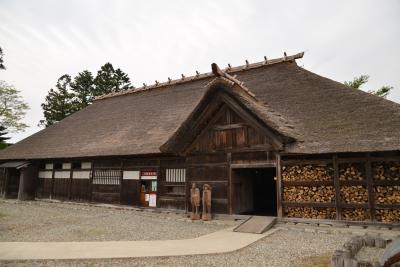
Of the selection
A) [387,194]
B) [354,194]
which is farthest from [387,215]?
[354,194]

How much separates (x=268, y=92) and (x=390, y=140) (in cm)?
643

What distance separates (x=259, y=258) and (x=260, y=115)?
17.1ft

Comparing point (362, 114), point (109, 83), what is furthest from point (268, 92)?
point (109, 83)

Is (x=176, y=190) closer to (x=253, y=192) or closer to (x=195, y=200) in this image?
(x=195, y=200)

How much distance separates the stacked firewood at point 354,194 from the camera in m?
8.68

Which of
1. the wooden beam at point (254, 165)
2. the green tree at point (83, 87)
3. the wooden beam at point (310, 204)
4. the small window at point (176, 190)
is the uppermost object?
the green tree at point (83, 87)

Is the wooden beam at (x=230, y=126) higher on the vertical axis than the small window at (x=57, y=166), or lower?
higher

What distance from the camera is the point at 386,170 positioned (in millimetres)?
8516

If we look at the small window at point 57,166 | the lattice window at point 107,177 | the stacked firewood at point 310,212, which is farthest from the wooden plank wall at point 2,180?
the stacked firewood at point 310,212

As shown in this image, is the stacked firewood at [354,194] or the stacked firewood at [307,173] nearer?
the stacked firewood at [354,194]

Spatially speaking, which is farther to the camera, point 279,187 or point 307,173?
point 279,187

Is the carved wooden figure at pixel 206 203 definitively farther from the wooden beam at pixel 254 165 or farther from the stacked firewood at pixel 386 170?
the stacked firewood at pixel 386 170

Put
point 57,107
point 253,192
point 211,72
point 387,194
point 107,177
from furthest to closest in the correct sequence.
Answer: point 57,107 < point 211,72 < point 107,177 < point 253,192 < point 387,194

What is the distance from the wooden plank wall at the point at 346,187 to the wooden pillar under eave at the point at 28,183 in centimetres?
1585
